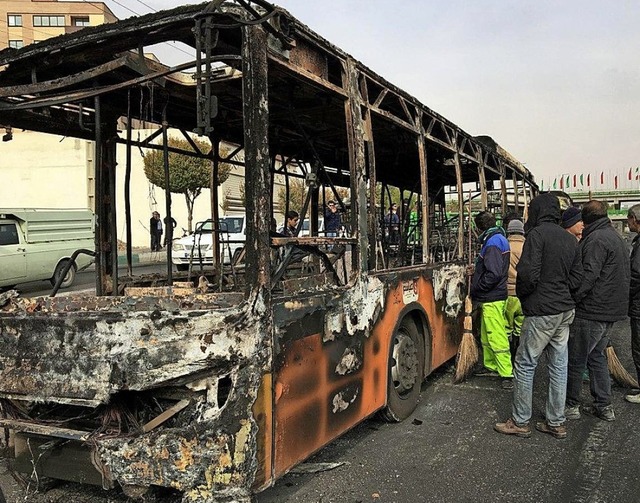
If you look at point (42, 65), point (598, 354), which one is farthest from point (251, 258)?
point (598, 354)

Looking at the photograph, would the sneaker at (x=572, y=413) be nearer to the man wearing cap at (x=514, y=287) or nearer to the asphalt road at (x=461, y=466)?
the asphalt road at (x=461, y=466)

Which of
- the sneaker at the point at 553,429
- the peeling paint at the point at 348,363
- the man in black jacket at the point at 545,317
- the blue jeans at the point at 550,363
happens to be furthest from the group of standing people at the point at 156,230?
the sneaker at the point at 553,429

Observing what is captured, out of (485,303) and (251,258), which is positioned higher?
(251,258)

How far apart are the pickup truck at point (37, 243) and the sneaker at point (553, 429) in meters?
10.4

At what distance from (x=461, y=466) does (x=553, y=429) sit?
111 cm

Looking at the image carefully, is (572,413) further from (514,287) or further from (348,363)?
(348,363)

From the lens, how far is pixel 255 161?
302 cm

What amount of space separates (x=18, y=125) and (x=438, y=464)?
421 centimetres

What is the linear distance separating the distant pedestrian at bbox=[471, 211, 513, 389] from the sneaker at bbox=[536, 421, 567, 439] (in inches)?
49.7

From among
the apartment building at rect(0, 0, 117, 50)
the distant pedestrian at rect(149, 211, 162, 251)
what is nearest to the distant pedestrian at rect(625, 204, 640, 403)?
the distant pedestrian at rect(149, 211, 162, 251)

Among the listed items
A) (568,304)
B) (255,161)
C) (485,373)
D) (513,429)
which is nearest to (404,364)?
(513,429)

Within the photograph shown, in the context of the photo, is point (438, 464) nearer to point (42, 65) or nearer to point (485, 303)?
point (485, 303)

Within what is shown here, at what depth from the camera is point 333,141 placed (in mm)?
6512

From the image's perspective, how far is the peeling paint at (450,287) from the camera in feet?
19.4
